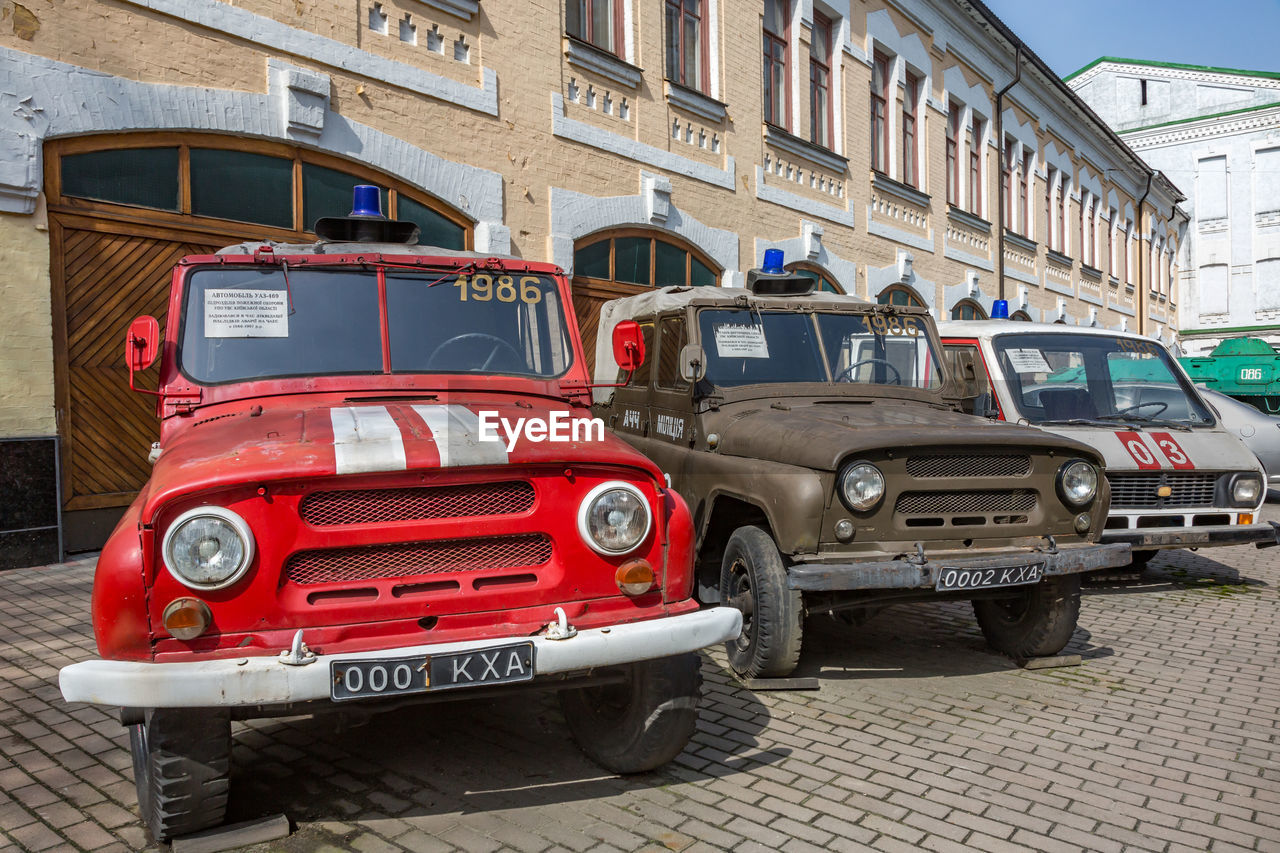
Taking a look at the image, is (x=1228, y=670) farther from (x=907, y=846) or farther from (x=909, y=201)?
(x=909, y=201)

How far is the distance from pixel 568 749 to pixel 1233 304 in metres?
44.9

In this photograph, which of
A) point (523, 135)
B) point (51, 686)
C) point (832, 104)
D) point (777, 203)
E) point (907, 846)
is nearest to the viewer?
point (907, 846)

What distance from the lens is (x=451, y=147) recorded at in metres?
9.45

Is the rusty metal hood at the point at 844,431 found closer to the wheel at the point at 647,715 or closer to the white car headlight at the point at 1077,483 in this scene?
the white car headlight at the point at 1077,483

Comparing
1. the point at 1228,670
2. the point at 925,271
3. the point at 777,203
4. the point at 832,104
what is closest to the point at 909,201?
the point at 925,271

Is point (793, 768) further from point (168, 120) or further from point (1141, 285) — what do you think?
point (1141, 285)

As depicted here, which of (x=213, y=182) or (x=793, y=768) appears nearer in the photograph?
(x=793, y=768)

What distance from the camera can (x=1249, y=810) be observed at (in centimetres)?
339

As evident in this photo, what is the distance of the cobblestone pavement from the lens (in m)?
3.17

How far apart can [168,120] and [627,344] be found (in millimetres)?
4966

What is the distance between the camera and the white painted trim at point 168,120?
6660 millimetres

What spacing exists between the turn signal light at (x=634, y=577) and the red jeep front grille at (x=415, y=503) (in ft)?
1.23

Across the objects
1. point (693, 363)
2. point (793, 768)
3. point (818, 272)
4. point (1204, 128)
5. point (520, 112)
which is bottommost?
point (793, 768)

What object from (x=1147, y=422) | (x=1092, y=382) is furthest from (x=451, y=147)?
(x=1147, y=422)
